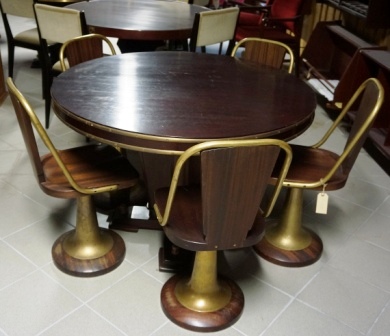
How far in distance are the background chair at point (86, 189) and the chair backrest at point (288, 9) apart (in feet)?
9.39

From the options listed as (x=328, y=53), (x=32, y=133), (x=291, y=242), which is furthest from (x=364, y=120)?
(x=328, y=53)

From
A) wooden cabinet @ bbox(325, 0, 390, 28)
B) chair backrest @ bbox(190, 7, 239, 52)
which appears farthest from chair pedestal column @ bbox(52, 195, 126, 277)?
wooden cabinet @ bbox(325, 0, 390, 28)

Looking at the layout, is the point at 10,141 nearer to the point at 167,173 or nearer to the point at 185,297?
the point at 167,173

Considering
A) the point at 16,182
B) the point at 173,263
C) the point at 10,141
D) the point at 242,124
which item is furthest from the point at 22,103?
the point at 10,141

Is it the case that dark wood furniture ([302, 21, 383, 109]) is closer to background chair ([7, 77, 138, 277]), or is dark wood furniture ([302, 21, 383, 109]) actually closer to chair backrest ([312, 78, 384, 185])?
chair backrest ([312, 78, 384, 185])

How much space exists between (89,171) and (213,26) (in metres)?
1.55

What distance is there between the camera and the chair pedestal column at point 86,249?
1.82m

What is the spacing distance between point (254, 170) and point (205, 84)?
2.41ft

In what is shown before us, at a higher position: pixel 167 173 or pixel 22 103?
pixel 22 103

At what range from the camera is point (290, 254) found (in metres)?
1.96

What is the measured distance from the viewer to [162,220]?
55.8 inches

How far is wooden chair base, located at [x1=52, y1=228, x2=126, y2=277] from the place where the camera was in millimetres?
1807

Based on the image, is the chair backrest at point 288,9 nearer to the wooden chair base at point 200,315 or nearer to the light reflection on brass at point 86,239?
the light reflection on brass at point 86,239

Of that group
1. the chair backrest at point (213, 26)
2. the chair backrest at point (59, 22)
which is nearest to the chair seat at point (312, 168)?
the chair backrest at point (213, 26)
